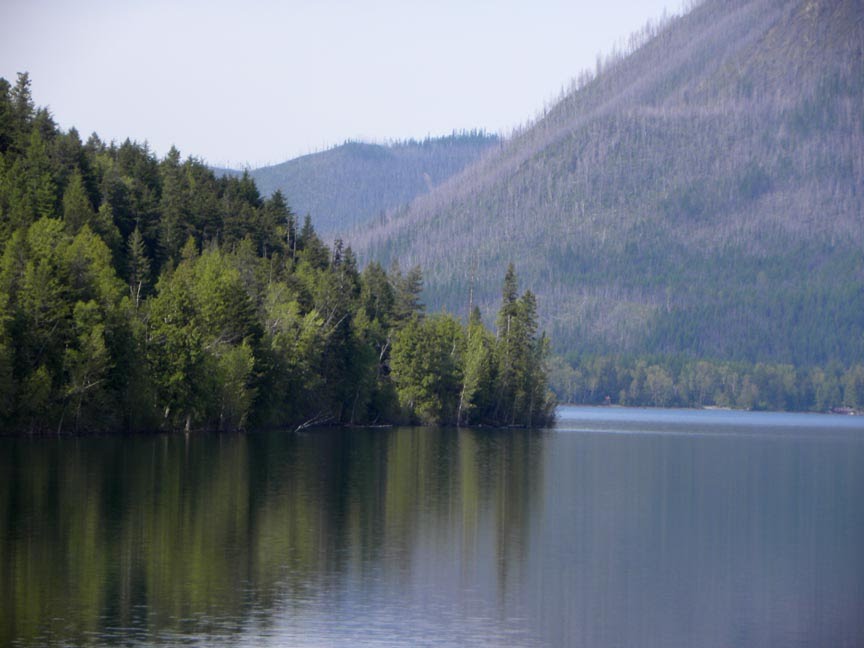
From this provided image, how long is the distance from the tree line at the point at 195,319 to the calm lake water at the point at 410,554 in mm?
16517

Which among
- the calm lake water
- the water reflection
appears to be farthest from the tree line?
the calm lake water

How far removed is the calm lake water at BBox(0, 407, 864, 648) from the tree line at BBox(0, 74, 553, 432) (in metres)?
16.5

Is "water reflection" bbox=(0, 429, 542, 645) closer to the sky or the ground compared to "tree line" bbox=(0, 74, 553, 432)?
closer to the ground

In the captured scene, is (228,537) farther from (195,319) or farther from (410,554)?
(195,319)

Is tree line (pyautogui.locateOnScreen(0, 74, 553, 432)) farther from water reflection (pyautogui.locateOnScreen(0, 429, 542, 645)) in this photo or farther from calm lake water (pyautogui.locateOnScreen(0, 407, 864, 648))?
calm lake water (pyautogui.locateOnScreen(0, 407, 864, 648))

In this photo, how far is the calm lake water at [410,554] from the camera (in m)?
31.9

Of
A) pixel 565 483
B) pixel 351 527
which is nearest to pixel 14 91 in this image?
pixel 565 483

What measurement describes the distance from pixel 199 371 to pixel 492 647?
78.1 meters

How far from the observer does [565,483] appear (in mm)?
73438

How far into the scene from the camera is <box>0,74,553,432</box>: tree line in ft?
307

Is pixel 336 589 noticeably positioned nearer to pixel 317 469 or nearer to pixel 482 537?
pixel 482 537

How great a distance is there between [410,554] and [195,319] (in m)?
70.9

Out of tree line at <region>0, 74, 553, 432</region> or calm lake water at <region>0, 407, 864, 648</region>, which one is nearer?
calm lake water at <region>0, 407, 864, 648</region>

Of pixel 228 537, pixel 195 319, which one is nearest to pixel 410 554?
pixel 228 537
